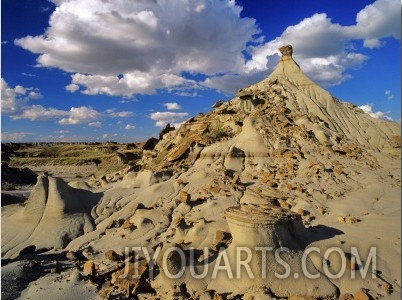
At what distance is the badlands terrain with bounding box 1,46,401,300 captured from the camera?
6316 mm

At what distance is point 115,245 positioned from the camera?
8.76 meters

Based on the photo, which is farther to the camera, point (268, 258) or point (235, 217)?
point (235, 217)

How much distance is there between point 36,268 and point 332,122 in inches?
488

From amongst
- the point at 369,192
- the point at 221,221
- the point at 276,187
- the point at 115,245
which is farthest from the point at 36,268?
the point at 369,192

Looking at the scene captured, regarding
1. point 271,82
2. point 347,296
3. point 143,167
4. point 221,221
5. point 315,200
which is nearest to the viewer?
point 347,296

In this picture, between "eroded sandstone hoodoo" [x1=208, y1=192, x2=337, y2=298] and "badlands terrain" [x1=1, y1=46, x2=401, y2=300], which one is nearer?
"eroded sandstone hoodoo" [x1=208, y1=192, x2=337, y2=298]

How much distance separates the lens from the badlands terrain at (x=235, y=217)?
6.32m

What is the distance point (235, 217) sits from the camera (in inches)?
262

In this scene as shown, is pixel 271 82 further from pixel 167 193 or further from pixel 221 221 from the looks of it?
pixel 221 221

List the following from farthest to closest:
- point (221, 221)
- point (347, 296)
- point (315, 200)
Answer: point (315, 200)
point (221, 221)
point (347, 296)

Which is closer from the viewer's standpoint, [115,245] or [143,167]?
[115,245]

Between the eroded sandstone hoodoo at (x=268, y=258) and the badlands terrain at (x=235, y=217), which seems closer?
the eroded sandstone hoodoo at (x=268, y=258)

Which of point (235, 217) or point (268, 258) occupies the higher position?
point (235, 217)

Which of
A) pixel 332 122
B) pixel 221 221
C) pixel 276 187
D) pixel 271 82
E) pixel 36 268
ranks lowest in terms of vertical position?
pixel 36 268
